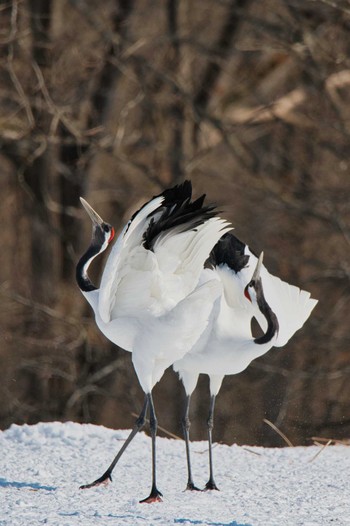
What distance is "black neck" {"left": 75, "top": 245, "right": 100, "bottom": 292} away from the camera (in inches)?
273

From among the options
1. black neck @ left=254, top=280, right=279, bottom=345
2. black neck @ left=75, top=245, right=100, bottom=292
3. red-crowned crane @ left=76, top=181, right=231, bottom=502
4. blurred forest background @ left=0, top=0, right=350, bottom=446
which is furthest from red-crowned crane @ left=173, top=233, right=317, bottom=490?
blurred forest background @ left=0, top=0, right=350, bottom=446

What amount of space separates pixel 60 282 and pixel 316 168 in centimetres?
445

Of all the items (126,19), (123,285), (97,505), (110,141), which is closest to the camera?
(97,505)

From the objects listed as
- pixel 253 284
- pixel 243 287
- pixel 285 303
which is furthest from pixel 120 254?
pixel 285 303

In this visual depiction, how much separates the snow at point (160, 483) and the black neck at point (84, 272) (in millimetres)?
1171

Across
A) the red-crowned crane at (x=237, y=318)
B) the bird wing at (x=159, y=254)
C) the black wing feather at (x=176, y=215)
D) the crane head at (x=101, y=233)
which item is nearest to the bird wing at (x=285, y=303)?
the red-crowned crane at (x=237, y=318)

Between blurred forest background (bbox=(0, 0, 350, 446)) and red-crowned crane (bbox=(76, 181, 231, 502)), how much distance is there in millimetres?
7397

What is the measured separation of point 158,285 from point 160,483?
1374 millimetres

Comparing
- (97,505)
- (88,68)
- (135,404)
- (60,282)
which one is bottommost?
(97,505)

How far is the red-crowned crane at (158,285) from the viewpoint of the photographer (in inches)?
258

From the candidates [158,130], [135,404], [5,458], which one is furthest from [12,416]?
[5,458]

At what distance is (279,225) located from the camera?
1842 cm

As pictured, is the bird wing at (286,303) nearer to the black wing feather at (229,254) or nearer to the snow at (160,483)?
the black wing feather at (229,254)

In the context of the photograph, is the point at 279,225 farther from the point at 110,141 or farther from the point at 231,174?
the point at 110,141
